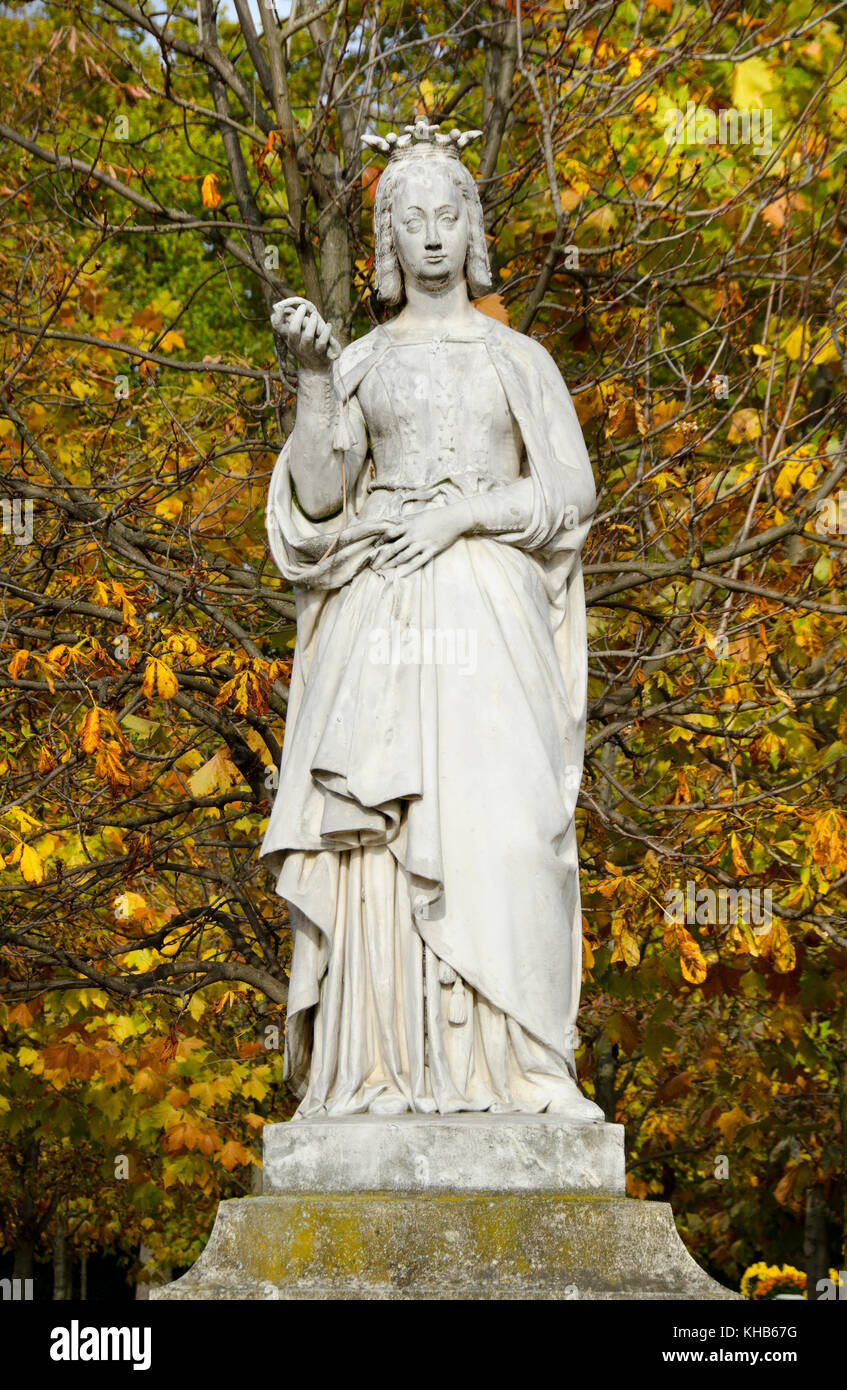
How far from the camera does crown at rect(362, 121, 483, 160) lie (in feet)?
21.4

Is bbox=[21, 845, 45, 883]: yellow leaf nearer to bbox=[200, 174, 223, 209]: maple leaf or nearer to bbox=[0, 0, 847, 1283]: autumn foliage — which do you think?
bbox=[0, 0, 847, 1283]: autumn foliage

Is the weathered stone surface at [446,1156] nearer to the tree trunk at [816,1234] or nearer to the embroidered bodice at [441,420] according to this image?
the embroidered bodice at [441,420]

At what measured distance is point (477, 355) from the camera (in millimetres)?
6527

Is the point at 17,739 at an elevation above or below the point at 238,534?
below

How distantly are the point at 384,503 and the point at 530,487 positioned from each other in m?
0.47

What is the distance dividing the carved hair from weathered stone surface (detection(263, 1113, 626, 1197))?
8.93ft

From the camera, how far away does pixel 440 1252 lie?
5203mm

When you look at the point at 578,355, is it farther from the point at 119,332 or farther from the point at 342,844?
the point at 342,844

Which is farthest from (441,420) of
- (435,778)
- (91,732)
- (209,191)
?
(209,191)

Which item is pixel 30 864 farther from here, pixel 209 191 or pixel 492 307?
pixel 209 191

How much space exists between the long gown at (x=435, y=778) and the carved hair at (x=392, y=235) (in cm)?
24

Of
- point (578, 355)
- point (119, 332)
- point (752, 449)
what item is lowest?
point (752, 449)

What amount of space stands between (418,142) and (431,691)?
1.85 meters

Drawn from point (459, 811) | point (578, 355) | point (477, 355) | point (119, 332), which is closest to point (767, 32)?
point (578, 355)
